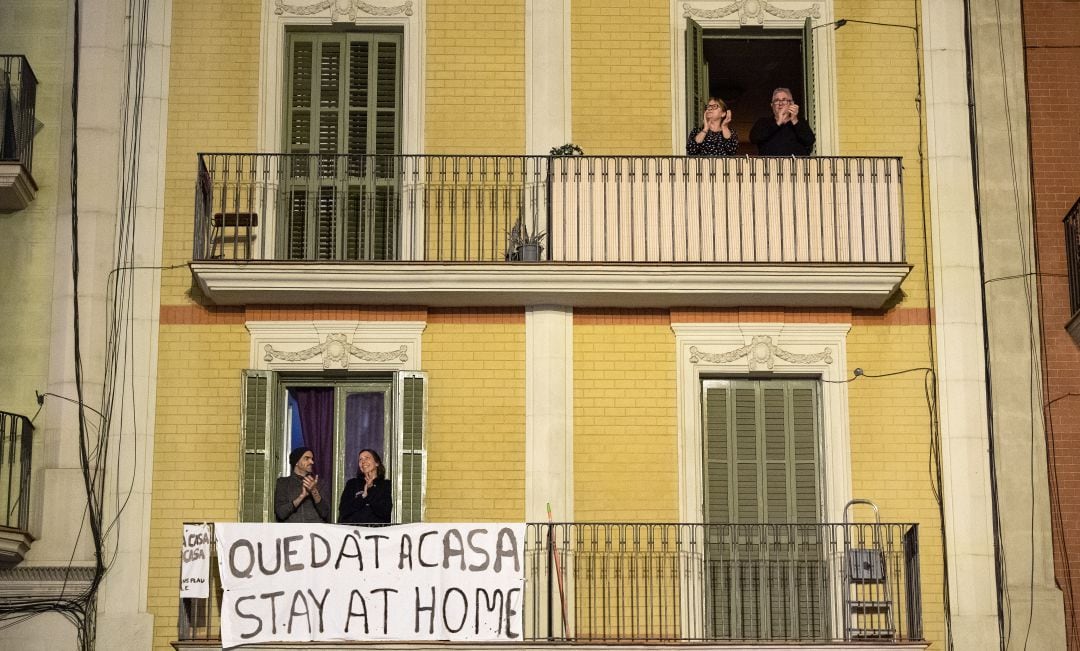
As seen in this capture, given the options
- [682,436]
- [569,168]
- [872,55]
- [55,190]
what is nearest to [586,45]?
[569,168]

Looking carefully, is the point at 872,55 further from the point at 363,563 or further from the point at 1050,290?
the point at 363,563

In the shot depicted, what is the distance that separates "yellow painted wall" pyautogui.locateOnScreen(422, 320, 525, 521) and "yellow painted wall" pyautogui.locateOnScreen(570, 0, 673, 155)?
204 centimetres

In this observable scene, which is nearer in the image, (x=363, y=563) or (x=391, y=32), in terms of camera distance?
(x=363, y=563)

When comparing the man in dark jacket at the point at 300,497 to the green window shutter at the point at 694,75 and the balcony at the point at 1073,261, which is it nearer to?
the green window shutter at the point at 694,75

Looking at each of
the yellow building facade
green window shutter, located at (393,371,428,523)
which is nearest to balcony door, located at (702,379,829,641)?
the yellow building facade

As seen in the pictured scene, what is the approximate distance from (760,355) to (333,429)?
3876mm

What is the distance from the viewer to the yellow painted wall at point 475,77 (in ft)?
58.4

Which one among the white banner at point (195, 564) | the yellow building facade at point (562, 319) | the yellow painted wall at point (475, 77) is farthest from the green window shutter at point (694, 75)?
the white banner at point (195, 564)

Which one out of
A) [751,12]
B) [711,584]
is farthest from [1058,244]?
[711,584]

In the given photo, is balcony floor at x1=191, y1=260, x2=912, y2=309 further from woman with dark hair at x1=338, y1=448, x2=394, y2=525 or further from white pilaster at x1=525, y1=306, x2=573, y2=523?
woman with dark hair at x1=338, y1=448, x2=394, y2=525

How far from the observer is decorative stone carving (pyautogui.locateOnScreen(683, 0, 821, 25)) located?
1814 cm

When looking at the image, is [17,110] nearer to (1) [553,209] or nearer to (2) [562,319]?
(1) [553,209]

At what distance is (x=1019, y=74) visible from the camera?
58.2 feet

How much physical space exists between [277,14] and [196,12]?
755 millimetres
